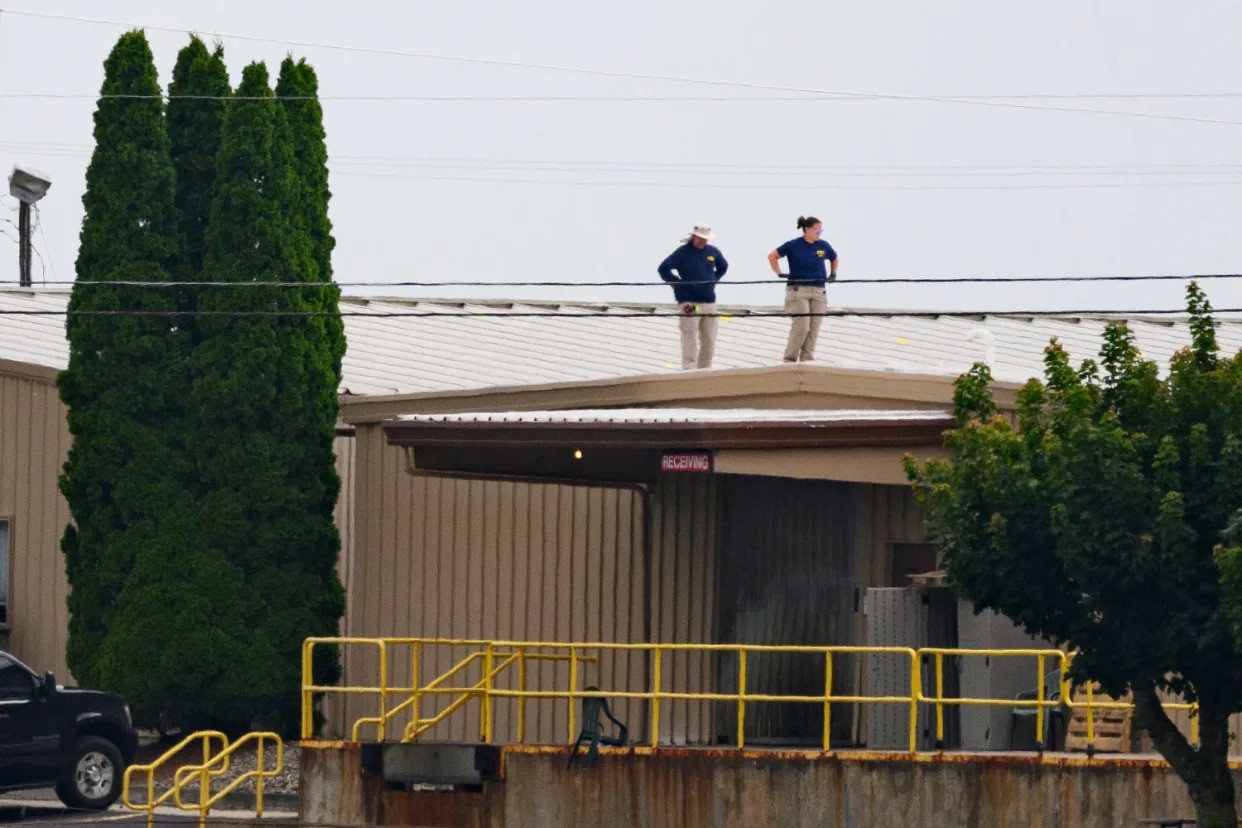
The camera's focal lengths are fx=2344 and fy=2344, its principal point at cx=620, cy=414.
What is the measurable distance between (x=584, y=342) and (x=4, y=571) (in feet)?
30.0

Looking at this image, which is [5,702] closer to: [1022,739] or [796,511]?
[796,511]

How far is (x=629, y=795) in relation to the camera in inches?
827

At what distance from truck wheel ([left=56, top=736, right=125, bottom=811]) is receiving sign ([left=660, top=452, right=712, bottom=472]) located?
270 inches

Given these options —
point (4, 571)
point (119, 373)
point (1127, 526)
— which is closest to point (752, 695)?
point (1127, 526)

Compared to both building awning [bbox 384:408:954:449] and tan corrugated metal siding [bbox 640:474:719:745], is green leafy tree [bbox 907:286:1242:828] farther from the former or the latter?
tan corrugated metal siding [bbox 640:474:719:745]

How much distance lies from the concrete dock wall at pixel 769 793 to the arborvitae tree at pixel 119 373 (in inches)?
230

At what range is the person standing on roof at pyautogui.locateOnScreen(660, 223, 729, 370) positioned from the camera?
89.6 ft

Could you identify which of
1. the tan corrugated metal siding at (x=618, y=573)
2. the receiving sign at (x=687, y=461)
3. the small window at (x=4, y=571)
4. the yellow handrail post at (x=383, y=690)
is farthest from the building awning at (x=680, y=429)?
the small window at (x=4, y=571)

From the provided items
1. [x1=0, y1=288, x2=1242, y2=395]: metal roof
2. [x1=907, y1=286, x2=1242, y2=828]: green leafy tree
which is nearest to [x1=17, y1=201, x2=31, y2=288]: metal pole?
[x1=0, y1=288, x2=1242, y2=395]: metal roof

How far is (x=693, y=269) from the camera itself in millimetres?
27438

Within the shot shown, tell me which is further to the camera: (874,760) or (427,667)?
(427,667)

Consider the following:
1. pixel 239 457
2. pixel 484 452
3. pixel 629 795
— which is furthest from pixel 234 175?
pixel 629 795

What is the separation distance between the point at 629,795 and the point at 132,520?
8866 millimetres

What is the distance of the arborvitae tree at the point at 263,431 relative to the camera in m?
26.9
